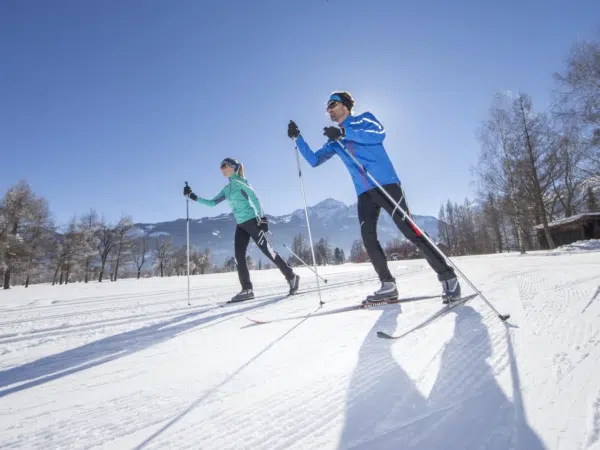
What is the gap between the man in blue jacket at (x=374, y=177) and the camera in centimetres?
286

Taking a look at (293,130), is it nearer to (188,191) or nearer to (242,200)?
(242,200)

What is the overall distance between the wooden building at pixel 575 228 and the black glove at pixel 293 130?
97.6 ft

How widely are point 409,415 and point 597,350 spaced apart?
37.8 inches

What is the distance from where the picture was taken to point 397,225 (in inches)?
113

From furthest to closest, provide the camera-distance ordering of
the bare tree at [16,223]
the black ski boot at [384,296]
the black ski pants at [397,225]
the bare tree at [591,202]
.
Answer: the bare tree at [591,202], the bare tree at [16,223], the black ski boot at [384,296], the black ski pants at [397,225]

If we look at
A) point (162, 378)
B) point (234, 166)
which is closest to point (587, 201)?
point (234, 166)

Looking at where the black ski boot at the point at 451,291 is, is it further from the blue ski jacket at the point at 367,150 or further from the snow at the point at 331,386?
the blue ski jacket at the point at 367,150

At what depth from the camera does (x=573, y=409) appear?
0.84 m

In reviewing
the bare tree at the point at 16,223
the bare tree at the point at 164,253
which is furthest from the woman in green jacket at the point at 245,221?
the bare tree at the point at 164,253

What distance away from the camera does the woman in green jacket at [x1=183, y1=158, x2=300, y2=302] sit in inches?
190

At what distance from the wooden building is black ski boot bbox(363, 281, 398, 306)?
29.6 metres

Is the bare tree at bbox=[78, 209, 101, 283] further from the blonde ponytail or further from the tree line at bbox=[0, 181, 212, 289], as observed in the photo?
the blonde ponytail

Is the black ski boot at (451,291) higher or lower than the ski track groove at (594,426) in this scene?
higher

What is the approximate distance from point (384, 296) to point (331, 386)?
1.92 meters
